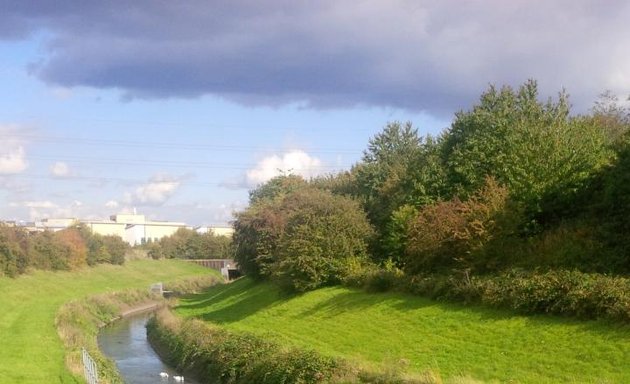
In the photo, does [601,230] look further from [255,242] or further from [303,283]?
[255,242]

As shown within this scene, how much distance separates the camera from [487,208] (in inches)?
1476

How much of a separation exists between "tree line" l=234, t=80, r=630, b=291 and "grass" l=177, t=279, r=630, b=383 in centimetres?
347

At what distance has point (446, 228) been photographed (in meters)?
38.4

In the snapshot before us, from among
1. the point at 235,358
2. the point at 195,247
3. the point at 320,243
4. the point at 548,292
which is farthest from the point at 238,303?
the point at 195,247

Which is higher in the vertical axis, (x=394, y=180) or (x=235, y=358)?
(x=394, y=180)

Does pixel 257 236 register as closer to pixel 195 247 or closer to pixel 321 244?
pixel 321 244

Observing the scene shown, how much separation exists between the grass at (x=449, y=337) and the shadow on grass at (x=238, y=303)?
2909 millimetres

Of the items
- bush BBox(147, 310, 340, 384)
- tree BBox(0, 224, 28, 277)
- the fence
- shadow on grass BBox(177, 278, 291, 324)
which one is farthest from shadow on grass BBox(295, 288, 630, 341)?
tree BBox(0, 224, 28, 277)

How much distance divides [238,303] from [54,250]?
42725 mm

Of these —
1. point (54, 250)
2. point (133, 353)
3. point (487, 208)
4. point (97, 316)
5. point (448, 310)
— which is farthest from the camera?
point (54, 250)

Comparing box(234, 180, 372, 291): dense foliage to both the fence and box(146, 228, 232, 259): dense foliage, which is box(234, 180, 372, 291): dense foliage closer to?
the fence

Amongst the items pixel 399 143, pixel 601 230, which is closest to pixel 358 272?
pixel 601 230

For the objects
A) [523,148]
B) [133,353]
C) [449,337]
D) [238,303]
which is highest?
[523,148]

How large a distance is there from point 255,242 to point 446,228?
103ft
